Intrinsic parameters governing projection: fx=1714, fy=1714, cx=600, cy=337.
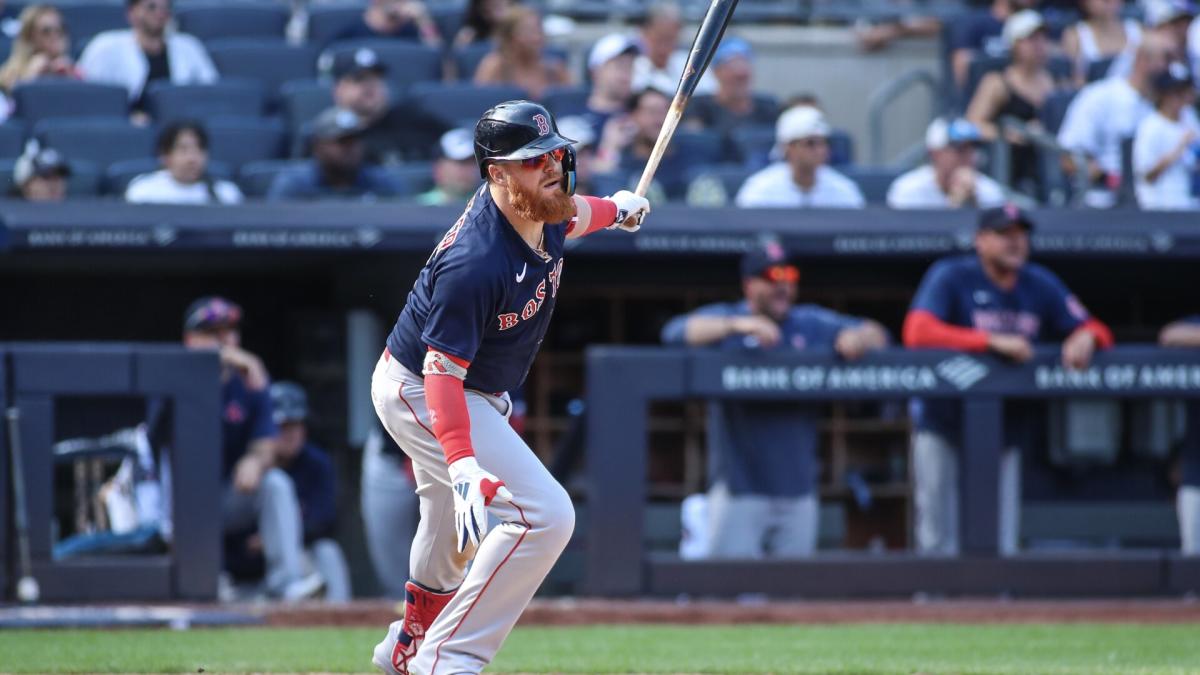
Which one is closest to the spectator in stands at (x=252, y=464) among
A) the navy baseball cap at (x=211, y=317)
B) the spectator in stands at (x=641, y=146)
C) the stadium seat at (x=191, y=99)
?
the navy baseball cap at (x=211, y=317)

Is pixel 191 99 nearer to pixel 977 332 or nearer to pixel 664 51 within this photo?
pixel 664 51

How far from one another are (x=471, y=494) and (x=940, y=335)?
12.3ft

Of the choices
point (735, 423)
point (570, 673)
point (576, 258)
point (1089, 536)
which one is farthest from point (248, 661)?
point (1089, 536)

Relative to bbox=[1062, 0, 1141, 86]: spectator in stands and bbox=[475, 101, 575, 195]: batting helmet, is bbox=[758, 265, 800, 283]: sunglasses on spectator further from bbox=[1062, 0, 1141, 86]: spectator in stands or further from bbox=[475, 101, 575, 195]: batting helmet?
bbox=[1062, 0, 1141, 86]: spectator in stands

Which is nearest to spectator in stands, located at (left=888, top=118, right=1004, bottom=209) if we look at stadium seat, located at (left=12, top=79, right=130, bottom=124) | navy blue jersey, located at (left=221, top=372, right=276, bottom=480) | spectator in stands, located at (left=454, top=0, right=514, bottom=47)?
spectator in stands, located at (left=454, top=0, right=514, bottom=47)

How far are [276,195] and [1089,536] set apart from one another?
4338mm

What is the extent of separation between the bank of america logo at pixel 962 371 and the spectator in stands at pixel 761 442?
31 cm

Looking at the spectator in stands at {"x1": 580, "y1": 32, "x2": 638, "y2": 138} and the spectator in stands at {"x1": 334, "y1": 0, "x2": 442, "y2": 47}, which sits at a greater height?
the spectator in stands at {"x1": 334, "y1": 0, "x2": 442, "y2": 47}

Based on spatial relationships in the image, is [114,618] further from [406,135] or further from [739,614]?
[406,135]

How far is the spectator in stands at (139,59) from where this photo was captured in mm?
8758

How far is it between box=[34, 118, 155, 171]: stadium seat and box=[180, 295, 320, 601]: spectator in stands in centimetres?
143

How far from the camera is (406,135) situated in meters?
8.48

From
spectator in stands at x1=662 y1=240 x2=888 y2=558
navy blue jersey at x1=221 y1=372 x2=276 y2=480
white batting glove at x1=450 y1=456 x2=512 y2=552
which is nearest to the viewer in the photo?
white batting glove at x1=450 y1=456 x2=512 y2=552

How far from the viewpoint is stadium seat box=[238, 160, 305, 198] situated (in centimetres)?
802
